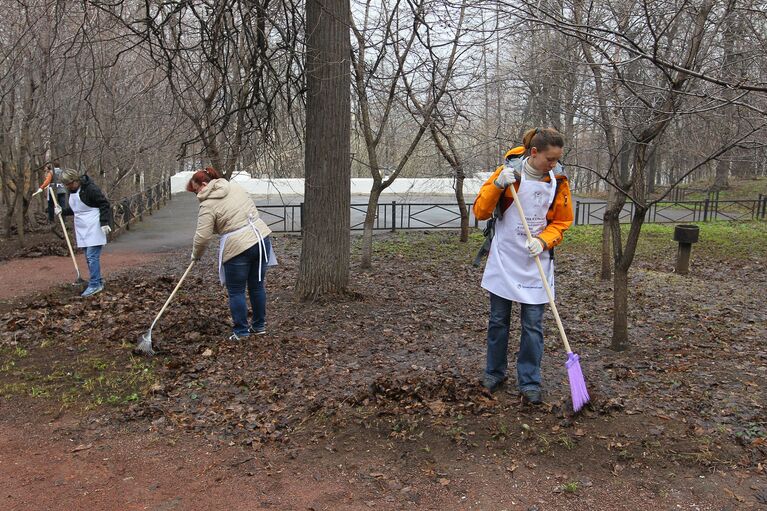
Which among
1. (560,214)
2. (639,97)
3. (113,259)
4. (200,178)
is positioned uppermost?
(639,97)

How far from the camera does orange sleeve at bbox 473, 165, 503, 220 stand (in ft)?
12.0

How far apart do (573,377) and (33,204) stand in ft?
51.6

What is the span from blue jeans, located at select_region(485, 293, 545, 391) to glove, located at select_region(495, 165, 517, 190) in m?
0.73

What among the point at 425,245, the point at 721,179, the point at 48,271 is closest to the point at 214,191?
the point at 48,271

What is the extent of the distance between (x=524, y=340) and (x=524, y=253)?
21.9 inches

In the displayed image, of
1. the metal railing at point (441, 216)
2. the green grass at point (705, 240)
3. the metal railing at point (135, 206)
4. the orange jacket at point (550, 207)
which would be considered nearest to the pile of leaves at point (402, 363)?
the orange jacket at point (550, 207)

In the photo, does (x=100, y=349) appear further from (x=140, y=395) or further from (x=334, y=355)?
(x=334, y=355)

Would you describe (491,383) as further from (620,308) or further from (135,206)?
(135,206)

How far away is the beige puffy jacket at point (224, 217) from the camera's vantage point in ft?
16.8

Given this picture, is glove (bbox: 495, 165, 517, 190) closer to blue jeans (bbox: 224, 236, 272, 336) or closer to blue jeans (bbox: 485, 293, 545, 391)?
blue jeans (bbox: 485, 293, 545, 391)

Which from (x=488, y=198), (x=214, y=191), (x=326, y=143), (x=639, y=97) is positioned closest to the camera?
(x=488, y=198)

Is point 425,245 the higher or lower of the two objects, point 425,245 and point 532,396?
the lower

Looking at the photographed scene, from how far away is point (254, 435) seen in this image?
Answer: 3670mm

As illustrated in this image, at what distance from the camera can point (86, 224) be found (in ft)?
24.3
